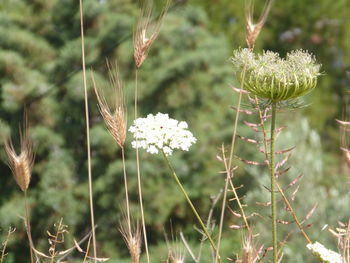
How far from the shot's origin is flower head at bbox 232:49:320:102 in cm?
135

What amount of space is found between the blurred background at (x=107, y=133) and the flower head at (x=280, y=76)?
2266 millimetres

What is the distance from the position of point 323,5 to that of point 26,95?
12.2 ft

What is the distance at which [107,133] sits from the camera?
3.90m

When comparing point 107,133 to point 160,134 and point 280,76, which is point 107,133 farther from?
point 280,76

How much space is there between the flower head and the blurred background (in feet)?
7.43

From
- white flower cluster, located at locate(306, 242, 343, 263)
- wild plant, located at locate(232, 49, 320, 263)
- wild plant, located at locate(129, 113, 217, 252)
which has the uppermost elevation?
wild plant, located at locate(232, 49, 320, 263)

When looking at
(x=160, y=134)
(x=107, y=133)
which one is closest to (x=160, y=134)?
(x=160, y=134)

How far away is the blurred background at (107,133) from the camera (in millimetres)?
3826

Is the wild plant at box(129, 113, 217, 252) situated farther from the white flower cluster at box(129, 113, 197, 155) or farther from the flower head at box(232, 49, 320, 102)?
the flower head at box(232, 49, 320, 102)

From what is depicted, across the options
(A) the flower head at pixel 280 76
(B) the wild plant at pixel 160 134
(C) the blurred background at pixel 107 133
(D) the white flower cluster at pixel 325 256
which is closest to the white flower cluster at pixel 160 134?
(B) the wild plant at pixel 160 134

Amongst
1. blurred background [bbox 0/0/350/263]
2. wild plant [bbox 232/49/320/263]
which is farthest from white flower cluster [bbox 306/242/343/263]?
blurred background [bbox 0/0/350/263]

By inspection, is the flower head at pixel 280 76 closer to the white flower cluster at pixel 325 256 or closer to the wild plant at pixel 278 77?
the wild plant at pixel 278 77

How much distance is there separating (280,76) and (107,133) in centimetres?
262

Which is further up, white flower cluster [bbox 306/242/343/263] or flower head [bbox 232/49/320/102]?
flower head [bbox 232/49/320/102]
